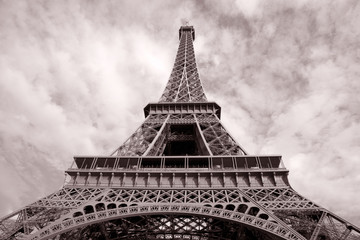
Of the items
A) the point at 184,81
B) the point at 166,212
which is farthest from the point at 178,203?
the point at 184,81

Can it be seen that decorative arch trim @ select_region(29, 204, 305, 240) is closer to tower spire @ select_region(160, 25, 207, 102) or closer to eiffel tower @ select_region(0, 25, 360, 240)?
eiffel tower @ select_region(0, 25, 360, 240)

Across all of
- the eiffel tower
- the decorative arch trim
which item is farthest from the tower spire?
the decorative arch trim

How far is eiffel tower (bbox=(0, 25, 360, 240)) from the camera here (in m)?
12.5

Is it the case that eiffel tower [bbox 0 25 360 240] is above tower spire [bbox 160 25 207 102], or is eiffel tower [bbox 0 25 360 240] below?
below

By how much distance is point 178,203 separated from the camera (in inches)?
534

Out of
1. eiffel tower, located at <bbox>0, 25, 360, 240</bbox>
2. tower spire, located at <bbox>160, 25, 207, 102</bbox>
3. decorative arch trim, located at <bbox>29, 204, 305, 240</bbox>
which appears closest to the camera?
decorative arch trim, located at <bbox>29, 204, 305, 240</bbox>

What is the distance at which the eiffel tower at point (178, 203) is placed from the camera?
12.5m

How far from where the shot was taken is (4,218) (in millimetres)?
12719

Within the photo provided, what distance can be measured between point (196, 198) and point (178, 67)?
25.7m

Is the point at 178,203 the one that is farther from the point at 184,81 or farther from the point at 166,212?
the point at 184,81

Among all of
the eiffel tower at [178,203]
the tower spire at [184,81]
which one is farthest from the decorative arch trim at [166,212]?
the tower spire at [184,81]

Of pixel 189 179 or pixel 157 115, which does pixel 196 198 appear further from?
pixel 157 115

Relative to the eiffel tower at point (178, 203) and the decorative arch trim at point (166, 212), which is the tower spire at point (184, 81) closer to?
the eiffel tower at point (178, 203)

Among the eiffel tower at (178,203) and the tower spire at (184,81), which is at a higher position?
the tower spire at (184,81)
